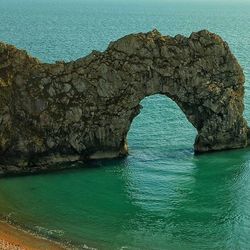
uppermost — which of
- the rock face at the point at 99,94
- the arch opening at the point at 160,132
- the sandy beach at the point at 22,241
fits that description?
the rock face at the point at 99,94

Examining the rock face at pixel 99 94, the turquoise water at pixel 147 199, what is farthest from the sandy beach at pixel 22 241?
the rock face at pixel 99 94

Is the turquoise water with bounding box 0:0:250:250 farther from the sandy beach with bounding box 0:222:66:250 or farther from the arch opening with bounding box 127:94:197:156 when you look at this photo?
the sandy beach with bounding box 0:222:66:250

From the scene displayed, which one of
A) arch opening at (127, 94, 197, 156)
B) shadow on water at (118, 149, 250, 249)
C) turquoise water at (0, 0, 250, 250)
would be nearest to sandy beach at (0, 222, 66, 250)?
turquoise water at (0, 0, 250, 250)

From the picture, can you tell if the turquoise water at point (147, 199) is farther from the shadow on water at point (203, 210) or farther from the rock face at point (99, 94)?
the rock face at point (99, 94)

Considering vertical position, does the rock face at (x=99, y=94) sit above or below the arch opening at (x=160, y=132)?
above

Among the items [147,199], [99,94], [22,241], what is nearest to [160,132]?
[99,94]

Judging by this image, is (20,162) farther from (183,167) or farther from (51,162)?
(183,167)

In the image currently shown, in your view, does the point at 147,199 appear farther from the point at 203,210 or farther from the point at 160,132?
the point at 160,132
